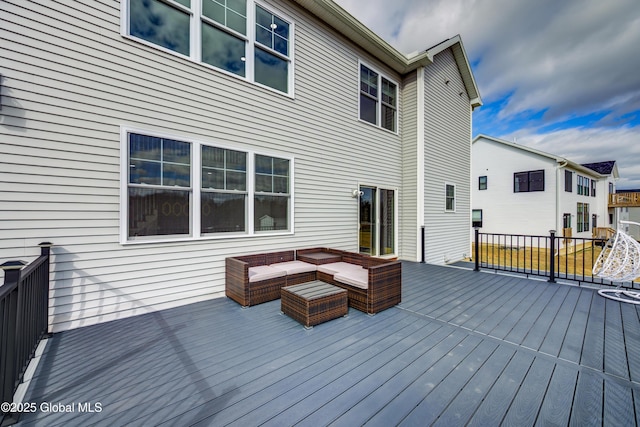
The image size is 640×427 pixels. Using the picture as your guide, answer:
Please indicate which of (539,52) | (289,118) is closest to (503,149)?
(539,52)

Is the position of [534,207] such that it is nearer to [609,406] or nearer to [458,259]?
[458,259]

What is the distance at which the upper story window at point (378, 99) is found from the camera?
6805 mm

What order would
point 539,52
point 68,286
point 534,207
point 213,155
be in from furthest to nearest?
point 534,207 < point 539,52 < point 213,155 < point 68,286

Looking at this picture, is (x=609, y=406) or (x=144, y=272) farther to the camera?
(x=144, y=272)

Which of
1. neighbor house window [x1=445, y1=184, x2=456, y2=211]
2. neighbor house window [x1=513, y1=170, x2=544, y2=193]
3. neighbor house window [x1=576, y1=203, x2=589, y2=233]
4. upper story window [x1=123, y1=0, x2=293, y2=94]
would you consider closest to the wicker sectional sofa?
upper story window [x1=123, y1=0, x2=293, y2=94]

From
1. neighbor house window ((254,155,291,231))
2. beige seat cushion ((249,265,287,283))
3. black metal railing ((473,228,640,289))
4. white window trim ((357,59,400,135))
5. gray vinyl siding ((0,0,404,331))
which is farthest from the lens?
white window trim ((357,59,400,135))

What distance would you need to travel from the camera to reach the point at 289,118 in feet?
16.7

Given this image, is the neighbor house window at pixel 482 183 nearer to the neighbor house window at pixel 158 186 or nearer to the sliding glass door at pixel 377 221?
the sliding glass door at pixel 377 221

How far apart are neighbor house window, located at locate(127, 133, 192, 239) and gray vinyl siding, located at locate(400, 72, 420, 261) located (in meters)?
6.06

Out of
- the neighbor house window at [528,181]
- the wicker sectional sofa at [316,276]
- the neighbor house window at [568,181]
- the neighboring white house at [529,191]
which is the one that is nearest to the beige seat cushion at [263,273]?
the wicker sectional sofa at [316,276]

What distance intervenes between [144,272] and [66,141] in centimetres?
188

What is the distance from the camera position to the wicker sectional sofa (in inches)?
137

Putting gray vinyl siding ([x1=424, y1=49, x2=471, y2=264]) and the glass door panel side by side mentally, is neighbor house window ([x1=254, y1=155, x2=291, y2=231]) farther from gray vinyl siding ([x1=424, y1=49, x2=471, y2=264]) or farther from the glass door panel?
gray vinyl siding ([x1=424, y1=49, x2=471, y2=264])

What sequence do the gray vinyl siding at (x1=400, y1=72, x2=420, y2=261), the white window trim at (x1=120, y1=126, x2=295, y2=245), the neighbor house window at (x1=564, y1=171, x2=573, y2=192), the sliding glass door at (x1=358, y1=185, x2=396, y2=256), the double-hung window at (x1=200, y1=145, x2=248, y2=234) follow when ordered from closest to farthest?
the white window trim at (x1=120, y1=126, x2=295, y2=245) → the double-hung window at (x1=200, y1=145, x2=248, y2=234) → the sliding glass door at (x1=358, y1=185, x2=396, y2=256) → the gray vinyl siding at (x1=400, y1=72, x2=420, y2=261) → the neighbor house window at (x1=564, y1=171, x2=573, y2=192)
